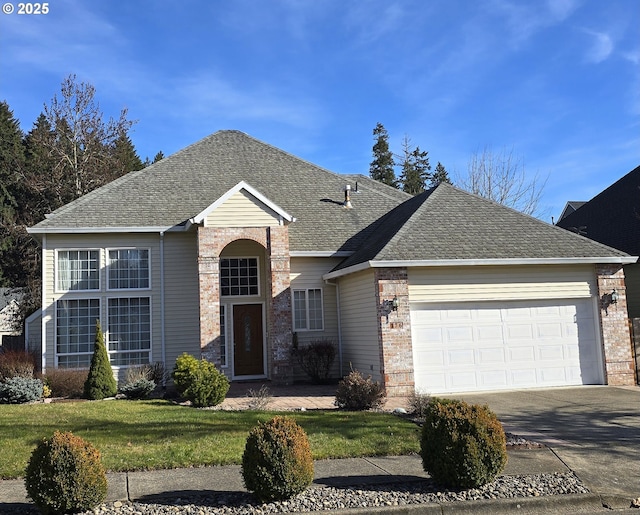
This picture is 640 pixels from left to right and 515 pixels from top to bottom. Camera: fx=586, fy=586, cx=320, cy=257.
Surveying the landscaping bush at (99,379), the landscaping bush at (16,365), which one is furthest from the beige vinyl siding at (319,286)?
the landscaping bush at (16,365)

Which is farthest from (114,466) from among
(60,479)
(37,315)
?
(37,315)

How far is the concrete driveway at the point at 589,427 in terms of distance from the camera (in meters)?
7.28

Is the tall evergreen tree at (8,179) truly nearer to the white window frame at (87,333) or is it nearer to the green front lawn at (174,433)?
the white window frame at (87,333)

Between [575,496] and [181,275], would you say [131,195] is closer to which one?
[181,275]

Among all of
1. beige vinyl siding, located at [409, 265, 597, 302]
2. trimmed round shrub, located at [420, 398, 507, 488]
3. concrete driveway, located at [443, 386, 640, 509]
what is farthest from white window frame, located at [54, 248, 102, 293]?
trimmed round shrub, located at [420, 398, 507, 488]

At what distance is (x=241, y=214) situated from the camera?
1648 cm

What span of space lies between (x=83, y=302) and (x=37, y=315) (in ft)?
6.42

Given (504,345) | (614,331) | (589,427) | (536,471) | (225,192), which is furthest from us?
(225,192)

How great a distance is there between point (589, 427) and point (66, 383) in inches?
480

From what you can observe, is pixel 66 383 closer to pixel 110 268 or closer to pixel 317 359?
pixel 110 268

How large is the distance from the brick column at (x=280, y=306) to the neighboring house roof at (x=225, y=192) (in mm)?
908

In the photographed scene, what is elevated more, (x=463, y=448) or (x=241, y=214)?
(x=241, y=214)

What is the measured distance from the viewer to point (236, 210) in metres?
16.5

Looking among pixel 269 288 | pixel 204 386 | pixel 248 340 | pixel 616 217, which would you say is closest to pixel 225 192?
pixel 269 288
